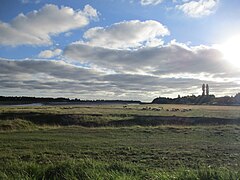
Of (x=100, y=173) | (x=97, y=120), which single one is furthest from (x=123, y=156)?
Result: (x=97, y=120)

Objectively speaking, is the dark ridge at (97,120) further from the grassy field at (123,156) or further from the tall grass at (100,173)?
the tall grass at (100,173)

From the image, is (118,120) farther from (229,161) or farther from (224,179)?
(224,179)

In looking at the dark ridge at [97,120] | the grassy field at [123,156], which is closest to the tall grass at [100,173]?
the grassy field at [123,156]

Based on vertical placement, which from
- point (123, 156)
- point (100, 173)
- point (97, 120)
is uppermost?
point (100, 173)

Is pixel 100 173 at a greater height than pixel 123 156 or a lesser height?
greater

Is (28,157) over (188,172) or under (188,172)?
under

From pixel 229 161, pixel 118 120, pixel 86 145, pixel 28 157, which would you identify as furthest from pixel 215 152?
pixel 118 120

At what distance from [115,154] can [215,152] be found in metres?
5.58

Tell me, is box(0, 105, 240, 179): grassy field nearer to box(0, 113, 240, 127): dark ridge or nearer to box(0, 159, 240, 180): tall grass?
box(0, 159, 240, 180): tall grass

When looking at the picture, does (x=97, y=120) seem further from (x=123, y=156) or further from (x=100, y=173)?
(x=100, y=173)

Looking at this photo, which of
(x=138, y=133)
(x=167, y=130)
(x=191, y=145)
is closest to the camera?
(x=191, y=145)

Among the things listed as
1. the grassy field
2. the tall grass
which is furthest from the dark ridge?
the tall grass

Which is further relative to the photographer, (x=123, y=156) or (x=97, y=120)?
(x=97, y=120)

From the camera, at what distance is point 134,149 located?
20.7 meters
